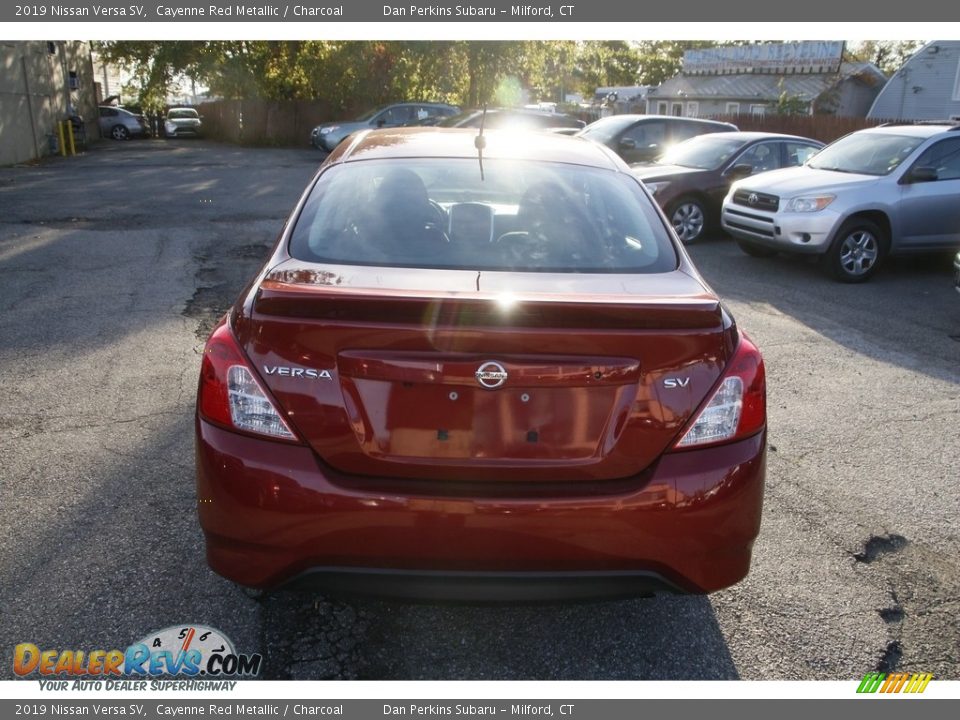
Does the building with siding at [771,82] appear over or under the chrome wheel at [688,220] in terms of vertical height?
over

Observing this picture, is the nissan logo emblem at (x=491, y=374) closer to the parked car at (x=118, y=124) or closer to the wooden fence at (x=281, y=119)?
the wooden fence at (x=281, y=119)

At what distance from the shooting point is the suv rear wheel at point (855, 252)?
923 cm

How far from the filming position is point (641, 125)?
13.6 meters

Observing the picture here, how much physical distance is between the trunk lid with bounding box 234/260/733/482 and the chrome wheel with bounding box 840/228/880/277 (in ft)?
25.4

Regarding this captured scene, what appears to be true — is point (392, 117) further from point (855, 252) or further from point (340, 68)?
point (855, 252)

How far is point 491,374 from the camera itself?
233 cm

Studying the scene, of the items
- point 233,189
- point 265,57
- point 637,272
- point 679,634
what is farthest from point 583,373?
point 265,57

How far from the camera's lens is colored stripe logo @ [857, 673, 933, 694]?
2707 millimetres

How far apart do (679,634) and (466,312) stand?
147 cm

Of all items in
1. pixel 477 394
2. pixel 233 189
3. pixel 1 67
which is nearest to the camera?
pixel 477 394

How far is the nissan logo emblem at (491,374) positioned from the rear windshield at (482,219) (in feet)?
2.07

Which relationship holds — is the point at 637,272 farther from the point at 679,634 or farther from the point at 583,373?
the point at 679,634

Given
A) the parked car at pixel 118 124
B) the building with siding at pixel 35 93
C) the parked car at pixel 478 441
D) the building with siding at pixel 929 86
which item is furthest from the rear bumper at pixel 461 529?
the parked car at pixel 118 124

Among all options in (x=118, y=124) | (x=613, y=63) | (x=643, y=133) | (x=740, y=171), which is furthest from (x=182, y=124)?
(x=613, y=63)
